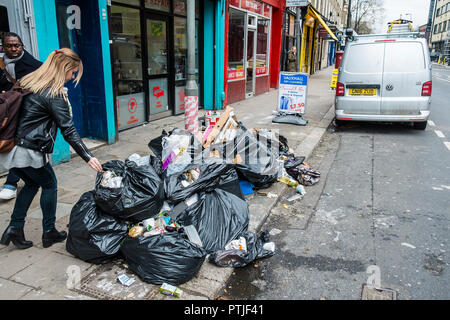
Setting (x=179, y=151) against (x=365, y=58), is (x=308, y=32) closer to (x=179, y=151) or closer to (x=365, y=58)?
(x=365, y=58)

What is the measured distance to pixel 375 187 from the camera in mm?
5250

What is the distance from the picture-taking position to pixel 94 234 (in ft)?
9.88

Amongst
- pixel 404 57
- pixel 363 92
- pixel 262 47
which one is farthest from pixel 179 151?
pixel 262 47

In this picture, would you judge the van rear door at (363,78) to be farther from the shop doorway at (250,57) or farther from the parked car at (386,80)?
the shop doorway at (250,57)

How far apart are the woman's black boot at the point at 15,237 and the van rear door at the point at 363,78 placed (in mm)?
7040

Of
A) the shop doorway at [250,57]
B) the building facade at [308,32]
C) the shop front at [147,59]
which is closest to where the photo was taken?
the shop front at [147,59]

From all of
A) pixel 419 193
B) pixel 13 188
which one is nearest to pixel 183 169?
pixel 13 188

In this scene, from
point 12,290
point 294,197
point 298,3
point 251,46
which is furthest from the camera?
point 251,46

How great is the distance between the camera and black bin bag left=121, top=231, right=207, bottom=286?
9.09 feet

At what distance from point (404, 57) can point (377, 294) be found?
6.59 metres

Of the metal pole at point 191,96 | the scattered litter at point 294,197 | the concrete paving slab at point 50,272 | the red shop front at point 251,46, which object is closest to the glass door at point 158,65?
the red shop front at point 251,46

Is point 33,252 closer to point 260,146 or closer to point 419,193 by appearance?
point 260,146

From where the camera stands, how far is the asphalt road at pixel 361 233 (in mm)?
2984

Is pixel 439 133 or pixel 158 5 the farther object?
pixel 439 133
